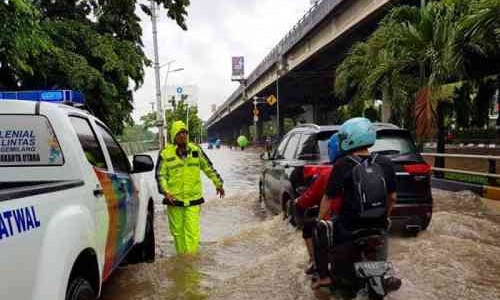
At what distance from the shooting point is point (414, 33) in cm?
1375

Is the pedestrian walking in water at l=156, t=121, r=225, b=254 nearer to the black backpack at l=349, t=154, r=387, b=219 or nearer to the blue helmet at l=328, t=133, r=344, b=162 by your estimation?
the blue helmet at l=328, t=133, r=344, b=162

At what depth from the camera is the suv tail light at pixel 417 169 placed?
7383mm

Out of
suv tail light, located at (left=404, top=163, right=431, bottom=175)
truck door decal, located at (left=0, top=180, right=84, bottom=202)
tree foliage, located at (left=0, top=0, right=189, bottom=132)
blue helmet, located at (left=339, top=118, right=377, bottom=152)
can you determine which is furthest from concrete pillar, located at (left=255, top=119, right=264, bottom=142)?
truck door decal, located at (left=0, top=180, right=84, bottom=202)

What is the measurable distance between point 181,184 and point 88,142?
6.60 feet

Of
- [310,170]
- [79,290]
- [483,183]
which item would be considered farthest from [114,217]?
[483,183]

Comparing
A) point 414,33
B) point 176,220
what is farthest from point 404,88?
point 176,220

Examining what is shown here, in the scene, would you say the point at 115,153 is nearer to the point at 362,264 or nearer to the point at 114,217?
the point at 114,217

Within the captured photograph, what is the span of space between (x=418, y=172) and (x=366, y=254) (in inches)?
154

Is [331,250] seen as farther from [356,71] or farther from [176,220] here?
[356,71]

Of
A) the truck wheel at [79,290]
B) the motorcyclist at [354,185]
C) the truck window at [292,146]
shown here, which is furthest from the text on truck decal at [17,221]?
the truck window at [292,146]

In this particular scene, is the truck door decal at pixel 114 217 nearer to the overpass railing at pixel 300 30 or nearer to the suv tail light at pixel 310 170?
the suv tail light at pixel 310 170

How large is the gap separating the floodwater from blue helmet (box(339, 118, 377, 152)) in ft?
5.40

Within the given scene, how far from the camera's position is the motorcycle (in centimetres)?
356

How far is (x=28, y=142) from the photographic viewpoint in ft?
12.7
